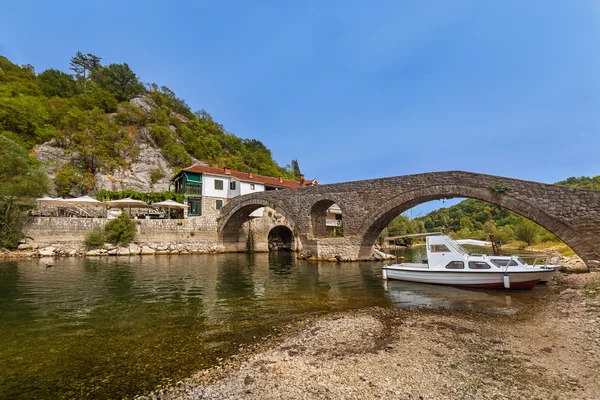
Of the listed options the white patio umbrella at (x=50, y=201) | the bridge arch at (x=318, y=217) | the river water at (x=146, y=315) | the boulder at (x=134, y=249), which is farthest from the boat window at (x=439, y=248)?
the white patio umbrella at (x=50, y=201)

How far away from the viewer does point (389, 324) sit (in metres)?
6.82

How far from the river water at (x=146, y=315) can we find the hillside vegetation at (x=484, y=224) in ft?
62.8

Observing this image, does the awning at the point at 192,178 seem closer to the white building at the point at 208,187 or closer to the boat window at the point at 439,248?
the white building at the point at 208,187

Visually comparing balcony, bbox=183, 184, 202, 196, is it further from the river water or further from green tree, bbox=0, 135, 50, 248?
the river water

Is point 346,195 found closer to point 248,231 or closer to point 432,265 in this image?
point 432,265

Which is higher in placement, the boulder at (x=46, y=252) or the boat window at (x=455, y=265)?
the boulder at (x=46, y=252)

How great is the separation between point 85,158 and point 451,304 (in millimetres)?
46474

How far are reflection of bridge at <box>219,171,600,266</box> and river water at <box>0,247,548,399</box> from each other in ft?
15.8

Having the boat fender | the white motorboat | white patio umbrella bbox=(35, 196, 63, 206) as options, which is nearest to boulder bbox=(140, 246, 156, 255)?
white patio umbrella bbox=(35, 196, 63, 206)

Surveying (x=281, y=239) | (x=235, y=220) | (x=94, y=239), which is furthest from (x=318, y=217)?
(x=94, y=239)

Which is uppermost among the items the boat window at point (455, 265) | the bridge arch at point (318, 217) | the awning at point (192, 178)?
the awning at point (192, 178)

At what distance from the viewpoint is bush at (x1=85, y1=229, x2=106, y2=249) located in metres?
24.7

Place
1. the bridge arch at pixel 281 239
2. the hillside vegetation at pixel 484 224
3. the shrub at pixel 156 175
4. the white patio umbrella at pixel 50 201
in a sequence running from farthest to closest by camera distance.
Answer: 1. the shrub at pixel 156 175
2. the hillside vegetation at pixel 484 224
3. the bridge arch at pixel 281 239
4. the white patio umbrella at pixel 50 201

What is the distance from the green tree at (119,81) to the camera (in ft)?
188
